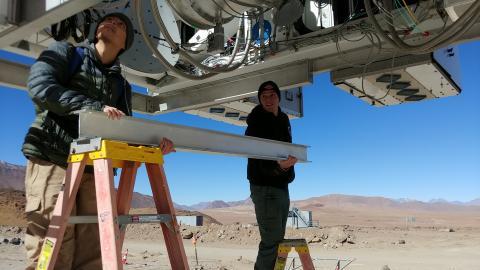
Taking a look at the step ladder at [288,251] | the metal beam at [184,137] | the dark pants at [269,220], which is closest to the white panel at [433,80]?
the metal beam at [184,137]

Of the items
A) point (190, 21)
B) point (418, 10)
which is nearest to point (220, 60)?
point (190, 21)

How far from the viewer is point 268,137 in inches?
155

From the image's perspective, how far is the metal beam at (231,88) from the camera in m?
4.99

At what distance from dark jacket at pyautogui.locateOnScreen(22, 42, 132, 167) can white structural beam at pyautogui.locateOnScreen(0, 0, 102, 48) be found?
423 millimetres

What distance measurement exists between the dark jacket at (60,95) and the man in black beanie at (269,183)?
1.49 metres

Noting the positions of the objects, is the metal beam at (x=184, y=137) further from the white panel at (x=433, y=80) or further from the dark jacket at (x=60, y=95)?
the white panel at (x=433, y=80)

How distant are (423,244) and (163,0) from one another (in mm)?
14244

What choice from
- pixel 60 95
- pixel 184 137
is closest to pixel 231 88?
pixel 184 137

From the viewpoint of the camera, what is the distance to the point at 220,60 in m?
4.66

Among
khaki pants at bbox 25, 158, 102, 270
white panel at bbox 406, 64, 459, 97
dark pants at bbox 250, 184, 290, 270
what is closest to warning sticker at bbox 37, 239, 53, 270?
khaki pants at bbox 25, 158, 102, 270

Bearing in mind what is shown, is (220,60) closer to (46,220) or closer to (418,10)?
(418,10)

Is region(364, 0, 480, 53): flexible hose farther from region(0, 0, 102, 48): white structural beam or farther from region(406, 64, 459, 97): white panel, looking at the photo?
region(0, 0, 102, 48): white structural beam

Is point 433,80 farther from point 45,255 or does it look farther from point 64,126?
point 45,255

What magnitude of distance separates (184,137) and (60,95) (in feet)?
2.80
